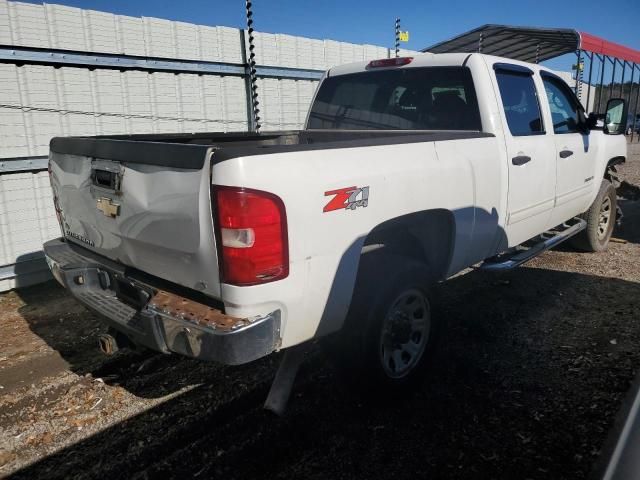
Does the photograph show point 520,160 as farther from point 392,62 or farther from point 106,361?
point 106,361

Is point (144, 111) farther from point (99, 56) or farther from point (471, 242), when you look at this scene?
point (471, 242)

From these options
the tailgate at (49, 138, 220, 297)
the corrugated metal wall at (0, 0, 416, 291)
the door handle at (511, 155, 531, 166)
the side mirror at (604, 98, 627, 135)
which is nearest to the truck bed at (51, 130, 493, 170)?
the tailgate at (49, 138, 220, 297)

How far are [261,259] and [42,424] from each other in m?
1.95

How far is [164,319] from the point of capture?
7.28 ft

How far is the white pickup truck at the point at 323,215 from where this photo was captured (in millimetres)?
2088

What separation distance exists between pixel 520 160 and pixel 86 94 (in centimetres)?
485

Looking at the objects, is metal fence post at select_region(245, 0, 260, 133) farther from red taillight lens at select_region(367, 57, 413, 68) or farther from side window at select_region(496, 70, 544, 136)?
side window at select_region(496, 70, 544, 136)

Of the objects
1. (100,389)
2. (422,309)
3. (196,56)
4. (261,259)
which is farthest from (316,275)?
(196,56)

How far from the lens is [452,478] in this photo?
2.39m

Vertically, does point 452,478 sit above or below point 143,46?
below

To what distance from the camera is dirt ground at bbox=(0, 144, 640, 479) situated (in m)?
2.52

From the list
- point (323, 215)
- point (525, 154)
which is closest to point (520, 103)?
point (525, 154)

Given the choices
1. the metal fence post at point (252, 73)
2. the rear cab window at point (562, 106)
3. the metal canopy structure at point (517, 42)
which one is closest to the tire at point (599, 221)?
the rear cab window at point (562, 106)

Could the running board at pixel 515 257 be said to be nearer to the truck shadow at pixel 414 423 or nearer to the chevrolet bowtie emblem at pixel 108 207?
the truck shadow at pixel 414 423
